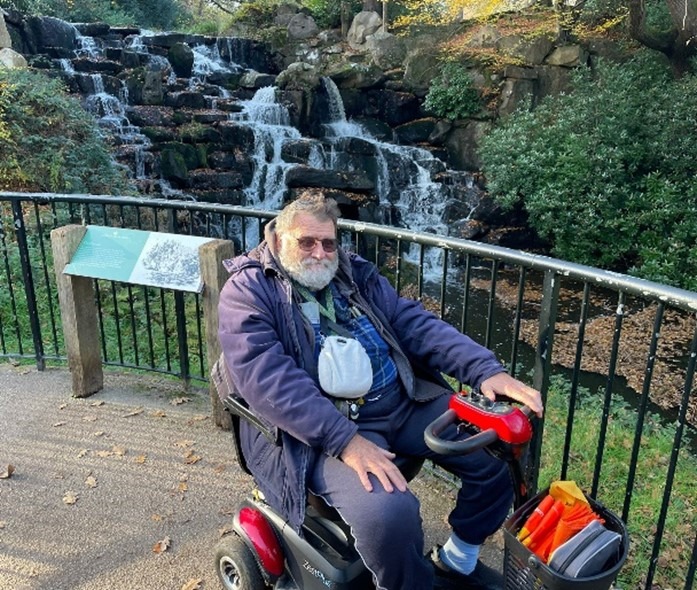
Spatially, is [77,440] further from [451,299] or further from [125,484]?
[451,299]

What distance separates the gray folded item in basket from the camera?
1.62 metres

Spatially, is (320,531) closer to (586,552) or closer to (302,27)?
(586,552)

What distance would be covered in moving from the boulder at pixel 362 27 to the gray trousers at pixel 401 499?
18.3 metres

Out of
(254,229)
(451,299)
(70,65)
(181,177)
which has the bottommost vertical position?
(451,299)

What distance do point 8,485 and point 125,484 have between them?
60cm

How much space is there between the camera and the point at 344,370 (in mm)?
2205

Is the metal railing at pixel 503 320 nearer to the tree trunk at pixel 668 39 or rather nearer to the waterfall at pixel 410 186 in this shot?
the waterfall at pixel 410 186

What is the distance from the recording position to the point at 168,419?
3.93 m

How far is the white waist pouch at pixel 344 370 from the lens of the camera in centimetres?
220

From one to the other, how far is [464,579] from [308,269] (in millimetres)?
1328

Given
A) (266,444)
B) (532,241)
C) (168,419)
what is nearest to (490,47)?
(532,241)

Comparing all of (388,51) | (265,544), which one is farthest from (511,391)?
(388,51)

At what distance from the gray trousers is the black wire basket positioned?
0.30 m

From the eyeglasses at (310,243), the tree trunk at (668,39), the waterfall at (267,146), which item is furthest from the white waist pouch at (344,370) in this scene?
the tree trunk at (668,39)
